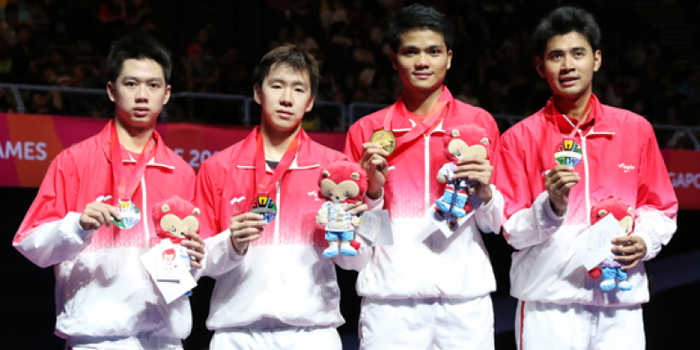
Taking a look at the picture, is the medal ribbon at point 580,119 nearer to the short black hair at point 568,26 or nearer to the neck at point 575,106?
the neck at point 575,106

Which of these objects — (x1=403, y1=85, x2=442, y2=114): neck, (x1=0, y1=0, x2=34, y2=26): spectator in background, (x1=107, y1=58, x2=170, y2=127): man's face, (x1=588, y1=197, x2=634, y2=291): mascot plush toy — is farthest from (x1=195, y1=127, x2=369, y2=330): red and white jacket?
(x1=0, y1=0, x2=34, y2=26): spectator in background

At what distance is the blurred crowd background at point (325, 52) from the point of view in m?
7.07

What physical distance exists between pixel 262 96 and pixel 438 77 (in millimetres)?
778

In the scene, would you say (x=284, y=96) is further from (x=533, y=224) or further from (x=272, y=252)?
(x=533, y=224)

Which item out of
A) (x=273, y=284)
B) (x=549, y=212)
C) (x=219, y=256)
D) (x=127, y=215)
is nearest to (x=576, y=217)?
(x=549, y=212)

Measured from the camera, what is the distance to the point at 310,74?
3352mm

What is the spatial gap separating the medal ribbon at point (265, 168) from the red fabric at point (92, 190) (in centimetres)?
36

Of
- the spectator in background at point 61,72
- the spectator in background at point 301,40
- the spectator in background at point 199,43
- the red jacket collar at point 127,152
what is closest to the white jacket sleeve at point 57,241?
the red jacket collar at point 127,152

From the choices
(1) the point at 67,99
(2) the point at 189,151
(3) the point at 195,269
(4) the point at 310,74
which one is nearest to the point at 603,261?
(4) the point at 310,74

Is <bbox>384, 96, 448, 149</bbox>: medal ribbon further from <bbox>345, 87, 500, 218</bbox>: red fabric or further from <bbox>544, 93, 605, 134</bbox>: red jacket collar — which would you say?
<bbox>544, 93, 605, 134</bbox>: red jacket collar

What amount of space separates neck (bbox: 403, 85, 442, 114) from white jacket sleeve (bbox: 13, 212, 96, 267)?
148 cm

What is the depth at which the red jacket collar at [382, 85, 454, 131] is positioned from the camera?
342 centimetres

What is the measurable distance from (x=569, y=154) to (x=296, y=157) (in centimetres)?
113

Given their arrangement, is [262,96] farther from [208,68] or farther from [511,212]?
[208,68]
